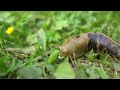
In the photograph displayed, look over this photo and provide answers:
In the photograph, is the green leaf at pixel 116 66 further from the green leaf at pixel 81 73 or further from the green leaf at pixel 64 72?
the green leaf at pixel 64 72

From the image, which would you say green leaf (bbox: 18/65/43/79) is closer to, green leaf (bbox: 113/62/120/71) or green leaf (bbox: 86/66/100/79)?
green leaf (bbox: 86/66/100/79)

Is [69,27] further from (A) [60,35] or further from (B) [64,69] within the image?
(B) [64,69]

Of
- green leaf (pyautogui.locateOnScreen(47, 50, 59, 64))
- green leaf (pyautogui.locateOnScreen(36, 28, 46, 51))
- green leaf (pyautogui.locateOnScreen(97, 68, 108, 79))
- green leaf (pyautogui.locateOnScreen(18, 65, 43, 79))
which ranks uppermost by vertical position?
green leaf (pyautogui.locateOnScreen(36, 28, 46, 51))

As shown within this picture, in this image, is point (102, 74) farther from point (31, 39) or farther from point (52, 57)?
point (31, 39)

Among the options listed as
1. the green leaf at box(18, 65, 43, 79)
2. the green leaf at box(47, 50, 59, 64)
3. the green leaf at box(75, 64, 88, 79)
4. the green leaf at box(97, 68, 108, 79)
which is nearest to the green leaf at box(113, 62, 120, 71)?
the green leaf at box(97, 68, 108, 79)

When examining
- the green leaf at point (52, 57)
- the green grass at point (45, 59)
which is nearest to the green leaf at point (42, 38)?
the green grass at point (45, 59)
